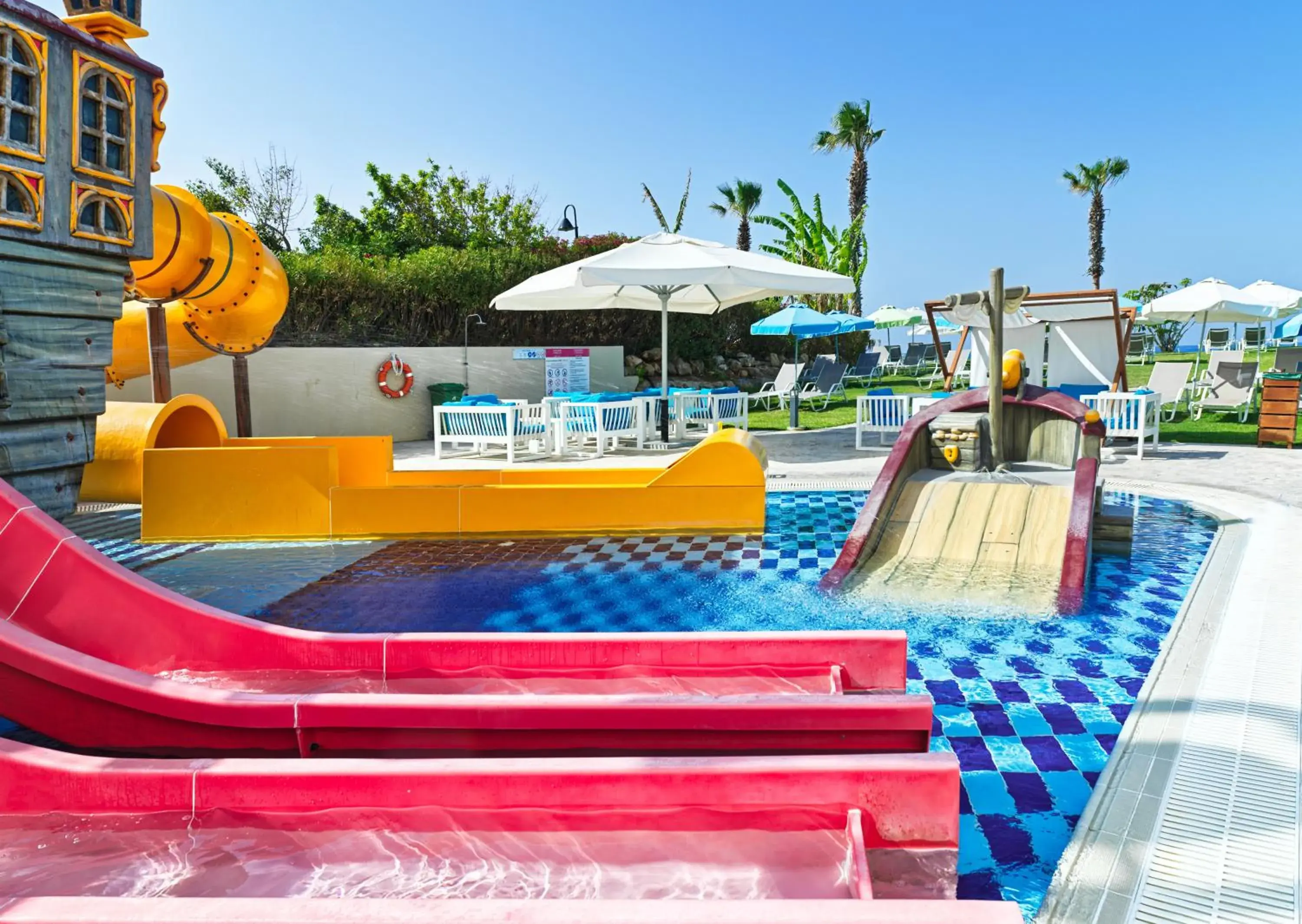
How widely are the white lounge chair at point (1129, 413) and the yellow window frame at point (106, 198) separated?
9.47 m

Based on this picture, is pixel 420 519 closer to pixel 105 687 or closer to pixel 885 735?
pixel 105 687

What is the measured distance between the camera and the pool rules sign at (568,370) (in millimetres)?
15828

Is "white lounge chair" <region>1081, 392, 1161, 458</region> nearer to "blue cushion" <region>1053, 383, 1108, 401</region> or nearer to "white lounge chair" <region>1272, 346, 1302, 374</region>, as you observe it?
"blue cushion" <region>1053, 383, 1108, 401</region>

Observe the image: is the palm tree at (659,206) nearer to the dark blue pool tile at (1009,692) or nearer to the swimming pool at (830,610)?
the swimming pool at (830,610)

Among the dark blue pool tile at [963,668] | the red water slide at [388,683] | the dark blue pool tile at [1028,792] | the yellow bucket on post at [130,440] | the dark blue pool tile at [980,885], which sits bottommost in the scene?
the dark blue pool tile at [980,885]

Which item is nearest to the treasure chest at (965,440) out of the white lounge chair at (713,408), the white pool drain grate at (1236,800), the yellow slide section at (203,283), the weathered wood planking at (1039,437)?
the weathered wood planking at (1039,437)

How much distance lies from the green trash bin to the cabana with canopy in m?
7.75

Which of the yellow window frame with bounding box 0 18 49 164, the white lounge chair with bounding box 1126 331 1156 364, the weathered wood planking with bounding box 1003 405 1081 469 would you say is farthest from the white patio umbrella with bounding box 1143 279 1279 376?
the yellow window frame with bounding box 0 18 49 164

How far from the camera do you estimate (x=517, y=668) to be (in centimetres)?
358

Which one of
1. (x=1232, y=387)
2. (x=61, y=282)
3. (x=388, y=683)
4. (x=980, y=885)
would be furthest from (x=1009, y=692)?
(x=1232, y=387)

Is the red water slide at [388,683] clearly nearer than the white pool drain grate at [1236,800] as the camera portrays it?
No

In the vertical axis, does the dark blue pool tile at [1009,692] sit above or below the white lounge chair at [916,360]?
below

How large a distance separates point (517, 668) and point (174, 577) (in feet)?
12.2

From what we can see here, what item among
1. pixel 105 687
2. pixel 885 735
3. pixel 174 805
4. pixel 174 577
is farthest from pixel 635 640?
pixel 174 577
